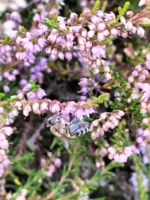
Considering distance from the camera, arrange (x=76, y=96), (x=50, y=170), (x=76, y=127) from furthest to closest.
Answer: (x=50, y=170), (x=76, y=96), (x=76, y=127)

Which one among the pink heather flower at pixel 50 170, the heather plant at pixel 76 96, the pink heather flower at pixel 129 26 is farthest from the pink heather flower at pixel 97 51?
the pink heather flower at pixel 50 170

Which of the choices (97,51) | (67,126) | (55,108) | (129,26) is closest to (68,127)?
(67,126)

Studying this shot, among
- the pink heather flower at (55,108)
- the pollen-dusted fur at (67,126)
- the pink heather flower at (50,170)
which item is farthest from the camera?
the pink heather flower at (50,170)

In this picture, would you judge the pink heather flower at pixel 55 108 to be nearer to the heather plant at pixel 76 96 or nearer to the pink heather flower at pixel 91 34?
the heather plant at pixel 76 96

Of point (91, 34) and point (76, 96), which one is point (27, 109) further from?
point (76, 96)

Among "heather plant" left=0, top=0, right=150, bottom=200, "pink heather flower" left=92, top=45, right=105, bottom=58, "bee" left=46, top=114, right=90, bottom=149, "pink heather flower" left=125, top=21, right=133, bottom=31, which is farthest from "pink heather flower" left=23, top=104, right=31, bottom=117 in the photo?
"pink heather flower" left=125, top=21, right=133, bottom=31

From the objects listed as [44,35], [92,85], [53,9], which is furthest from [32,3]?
[44,35]

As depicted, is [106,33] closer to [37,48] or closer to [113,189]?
[37,48]

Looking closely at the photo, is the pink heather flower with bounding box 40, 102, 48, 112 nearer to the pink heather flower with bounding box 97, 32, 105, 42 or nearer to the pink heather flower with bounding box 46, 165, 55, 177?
the pink heather flower with bounding box 97, 32, 105, 42
